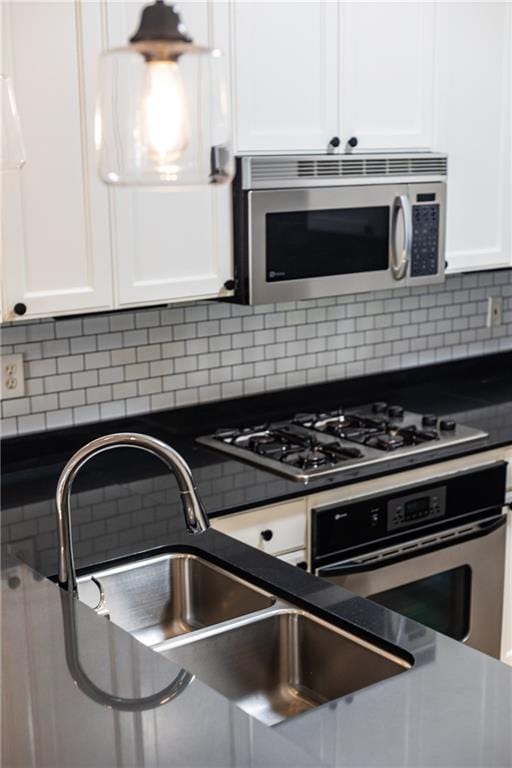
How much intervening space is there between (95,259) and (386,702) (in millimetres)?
1483

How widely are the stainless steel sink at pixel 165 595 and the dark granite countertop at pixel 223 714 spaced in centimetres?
32

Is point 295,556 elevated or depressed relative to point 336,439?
depressed

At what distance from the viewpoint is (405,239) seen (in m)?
3.19

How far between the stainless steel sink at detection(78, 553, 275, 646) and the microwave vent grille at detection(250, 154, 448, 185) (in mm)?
1144

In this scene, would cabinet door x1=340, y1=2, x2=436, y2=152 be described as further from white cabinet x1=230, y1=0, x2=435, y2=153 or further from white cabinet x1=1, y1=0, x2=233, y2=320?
white cabinet x1=1, y1=0, x2=233, y2=320

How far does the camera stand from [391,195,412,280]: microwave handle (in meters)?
3.16

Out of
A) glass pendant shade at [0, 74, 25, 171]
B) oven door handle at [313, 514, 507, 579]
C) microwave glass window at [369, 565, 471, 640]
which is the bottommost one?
microwave glass window at [369, 565, 471, 640]

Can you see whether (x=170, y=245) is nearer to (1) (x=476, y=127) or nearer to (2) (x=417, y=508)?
(2) (x=417, y=508)

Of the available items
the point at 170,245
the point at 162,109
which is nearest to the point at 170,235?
the point at 170,245

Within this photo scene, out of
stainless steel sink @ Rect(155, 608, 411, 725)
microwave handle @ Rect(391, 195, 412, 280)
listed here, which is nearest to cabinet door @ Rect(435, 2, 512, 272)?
microwave handle @ Rect(391, 195, 412, 280)

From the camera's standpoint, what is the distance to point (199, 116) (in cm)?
111

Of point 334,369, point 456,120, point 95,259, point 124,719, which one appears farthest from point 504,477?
point 124,719

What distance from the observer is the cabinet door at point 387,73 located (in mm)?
3051

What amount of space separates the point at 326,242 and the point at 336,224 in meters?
0.06
